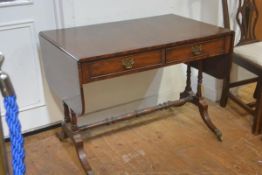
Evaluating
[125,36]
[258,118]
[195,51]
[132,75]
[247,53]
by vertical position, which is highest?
[125,36]

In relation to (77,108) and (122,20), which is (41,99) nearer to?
(77,108)

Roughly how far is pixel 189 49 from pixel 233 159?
0.74 meters

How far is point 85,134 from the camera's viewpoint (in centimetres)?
248

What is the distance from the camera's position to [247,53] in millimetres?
2479

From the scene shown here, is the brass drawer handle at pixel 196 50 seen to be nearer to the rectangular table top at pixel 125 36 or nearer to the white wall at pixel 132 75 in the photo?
the rectangular table top at pixel 125 36

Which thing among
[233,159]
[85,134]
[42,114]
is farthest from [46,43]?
[233,159]

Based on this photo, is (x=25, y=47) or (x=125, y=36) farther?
(x=25, y=47)

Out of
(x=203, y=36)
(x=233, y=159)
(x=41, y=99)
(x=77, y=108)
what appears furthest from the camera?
(x=41, y=99)

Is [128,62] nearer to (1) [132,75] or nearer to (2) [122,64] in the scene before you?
(2) [122,64]

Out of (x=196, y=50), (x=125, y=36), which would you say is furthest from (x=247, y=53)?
(x=125, y=36)

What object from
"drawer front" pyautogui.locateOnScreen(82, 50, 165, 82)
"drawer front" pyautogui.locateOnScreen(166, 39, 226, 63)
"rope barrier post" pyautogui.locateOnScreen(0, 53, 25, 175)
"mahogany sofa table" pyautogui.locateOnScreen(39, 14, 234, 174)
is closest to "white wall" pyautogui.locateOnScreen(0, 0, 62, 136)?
"mahogany sofa table" pyautogui.locateOnScreen(39, 14, 234, 174)

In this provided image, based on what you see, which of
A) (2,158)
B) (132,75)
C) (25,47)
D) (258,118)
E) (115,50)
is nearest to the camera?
(2,158)

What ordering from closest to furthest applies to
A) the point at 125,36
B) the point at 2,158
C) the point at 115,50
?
the point at 2,158, the point at 115,50, the point at 125,36

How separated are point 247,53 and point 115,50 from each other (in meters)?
1.14
